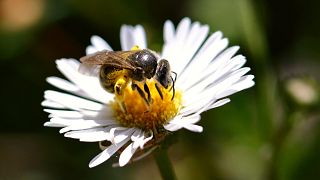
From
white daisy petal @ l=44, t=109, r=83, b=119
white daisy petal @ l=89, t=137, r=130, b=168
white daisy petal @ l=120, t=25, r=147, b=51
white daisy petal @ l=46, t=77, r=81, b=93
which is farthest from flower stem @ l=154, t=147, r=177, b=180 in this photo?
white daisy petal @ l=120, t=25, r=147, b=51

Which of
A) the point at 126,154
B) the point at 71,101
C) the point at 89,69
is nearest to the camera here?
the point at 126,154

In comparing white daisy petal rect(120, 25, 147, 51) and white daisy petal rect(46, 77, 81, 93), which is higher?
white daisy petal rect(120, 25, 147, 51)

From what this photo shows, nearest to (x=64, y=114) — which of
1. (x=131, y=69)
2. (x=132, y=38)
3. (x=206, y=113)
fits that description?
(x=131, y=69)

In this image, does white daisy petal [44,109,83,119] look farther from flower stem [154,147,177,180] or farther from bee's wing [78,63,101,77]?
flower stem [154,147,177,180]

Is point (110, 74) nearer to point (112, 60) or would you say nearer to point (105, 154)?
point (112, 60)

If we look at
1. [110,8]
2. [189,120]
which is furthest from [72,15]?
[189,120]

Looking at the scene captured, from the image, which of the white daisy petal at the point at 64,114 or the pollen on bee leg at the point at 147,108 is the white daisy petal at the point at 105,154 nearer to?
the pollen on bee leg at the point at 147,108
